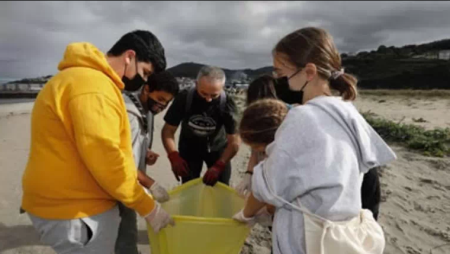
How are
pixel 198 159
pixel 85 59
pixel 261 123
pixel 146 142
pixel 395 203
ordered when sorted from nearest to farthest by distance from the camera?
1. pixel 85 59
2. pixel 261 123
3. pixel 146 142
4. pixel 198 159
5. pixel 395 203

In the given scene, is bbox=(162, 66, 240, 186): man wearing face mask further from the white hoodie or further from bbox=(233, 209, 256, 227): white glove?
the white hoodie

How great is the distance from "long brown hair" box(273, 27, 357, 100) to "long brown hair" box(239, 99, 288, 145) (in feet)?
1.02

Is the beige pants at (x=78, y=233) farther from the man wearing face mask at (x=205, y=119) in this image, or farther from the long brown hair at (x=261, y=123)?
the man wearing face mask at (x=205, y=119)

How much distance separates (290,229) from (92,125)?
0.80 meters

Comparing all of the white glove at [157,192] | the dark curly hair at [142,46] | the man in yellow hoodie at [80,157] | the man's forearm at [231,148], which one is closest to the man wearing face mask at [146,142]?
the white glove at [157,192]

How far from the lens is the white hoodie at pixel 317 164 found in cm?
126

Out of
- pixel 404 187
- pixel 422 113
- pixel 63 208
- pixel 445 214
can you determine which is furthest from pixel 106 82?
pixel 422 113

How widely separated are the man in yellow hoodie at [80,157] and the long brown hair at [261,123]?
0.52m

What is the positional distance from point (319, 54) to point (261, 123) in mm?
422

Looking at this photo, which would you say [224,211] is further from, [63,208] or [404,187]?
[404,187]

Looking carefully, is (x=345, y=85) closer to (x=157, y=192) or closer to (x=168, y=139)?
(x=157, y=192)

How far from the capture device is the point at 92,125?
4.36ft

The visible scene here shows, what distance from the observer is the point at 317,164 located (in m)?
1.25

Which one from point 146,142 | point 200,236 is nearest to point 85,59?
point 146,142
